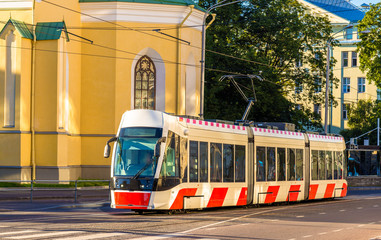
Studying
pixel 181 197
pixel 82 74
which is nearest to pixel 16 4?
pixel 82 74

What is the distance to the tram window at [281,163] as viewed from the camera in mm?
27500

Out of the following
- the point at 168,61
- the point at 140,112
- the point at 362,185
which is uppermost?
the point at 168,61

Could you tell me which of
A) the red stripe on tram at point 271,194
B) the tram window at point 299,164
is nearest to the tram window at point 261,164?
the red stripe on tram at point 271,194

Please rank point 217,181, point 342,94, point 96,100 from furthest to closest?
point 342,94, point 96,100, point 217,181

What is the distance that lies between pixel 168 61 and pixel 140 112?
19.1 m

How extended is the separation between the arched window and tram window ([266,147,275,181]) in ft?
46.4

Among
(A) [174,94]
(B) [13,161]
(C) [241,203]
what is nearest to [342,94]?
(A) [174,94]

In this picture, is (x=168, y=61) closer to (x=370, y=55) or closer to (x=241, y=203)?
(x=241, y=203)

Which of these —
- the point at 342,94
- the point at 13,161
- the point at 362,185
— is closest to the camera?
the point at 13,161

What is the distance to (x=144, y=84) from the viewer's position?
40406 millimetres

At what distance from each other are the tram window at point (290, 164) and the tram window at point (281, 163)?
0.36 m

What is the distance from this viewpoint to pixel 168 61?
133ft

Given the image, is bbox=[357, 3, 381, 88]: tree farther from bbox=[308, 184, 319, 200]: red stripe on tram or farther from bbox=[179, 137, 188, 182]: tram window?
bbox=[179, 137, 188, 182]: tram window

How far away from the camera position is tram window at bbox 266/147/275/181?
26.7 meters
